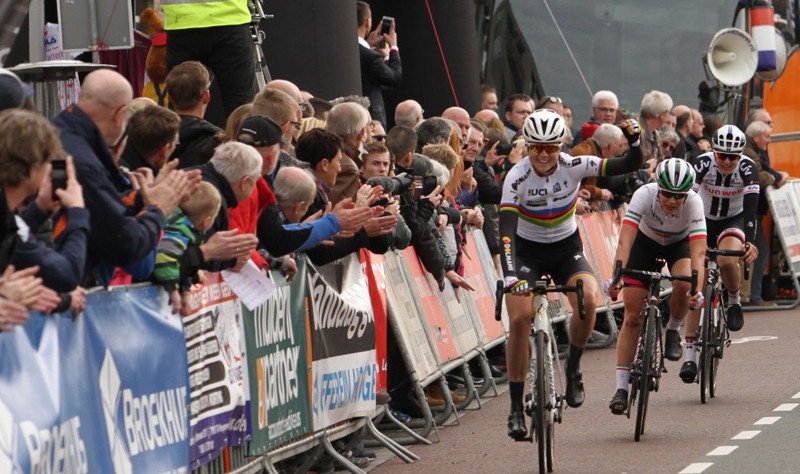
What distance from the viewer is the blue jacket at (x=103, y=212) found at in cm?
661

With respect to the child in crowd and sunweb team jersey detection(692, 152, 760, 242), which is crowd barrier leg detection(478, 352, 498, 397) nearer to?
sunweb team jersey detection(692, 152, 760, 242)

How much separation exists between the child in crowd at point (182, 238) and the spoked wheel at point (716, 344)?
6.22m

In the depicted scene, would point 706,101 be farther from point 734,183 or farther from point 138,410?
point 138,410

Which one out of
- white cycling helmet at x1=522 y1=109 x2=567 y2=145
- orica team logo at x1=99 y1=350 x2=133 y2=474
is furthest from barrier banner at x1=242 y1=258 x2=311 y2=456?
white cycling helmet at x1=522 y1=109 x2=567 y2=145

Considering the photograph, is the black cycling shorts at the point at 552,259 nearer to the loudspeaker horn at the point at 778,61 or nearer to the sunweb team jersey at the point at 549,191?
the sunweb team jersey at the point at 549,191

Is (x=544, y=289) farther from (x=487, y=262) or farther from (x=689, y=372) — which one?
(x=487, y=262)

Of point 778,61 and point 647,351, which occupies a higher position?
point 778,61

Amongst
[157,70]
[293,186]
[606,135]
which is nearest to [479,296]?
[606,135]

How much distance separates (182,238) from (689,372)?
6.50 metres

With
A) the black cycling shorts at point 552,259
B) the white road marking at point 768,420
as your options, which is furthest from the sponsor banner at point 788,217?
the black cycling shorts at point 552,259

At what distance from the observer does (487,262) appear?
15078 mm

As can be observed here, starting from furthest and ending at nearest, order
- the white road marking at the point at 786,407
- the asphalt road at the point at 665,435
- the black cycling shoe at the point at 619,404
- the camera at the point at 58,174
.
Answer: the white road marking at the point at 786,407, the black cycling shoe at the point at 619,404, the asphalt road at the point at 665,435, the camera at the point at 58,174

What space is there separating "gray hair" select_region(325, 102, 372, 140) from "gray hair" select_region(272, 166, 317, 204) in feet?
5.29

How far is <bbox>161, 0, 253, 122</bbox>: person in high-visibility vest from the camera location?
1105 centimetres
